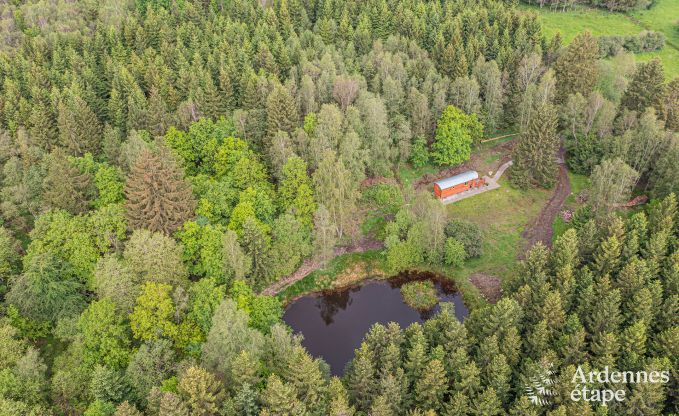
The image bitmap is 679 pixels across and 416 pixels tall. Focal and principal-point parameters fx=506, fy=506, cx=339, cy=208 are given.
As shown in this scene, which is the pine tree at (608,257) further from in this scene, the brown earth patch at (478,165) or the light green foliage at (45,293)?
the light green foliage at (45,293)

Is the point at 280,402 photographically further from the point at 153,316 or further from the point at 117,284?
the point at 117,284


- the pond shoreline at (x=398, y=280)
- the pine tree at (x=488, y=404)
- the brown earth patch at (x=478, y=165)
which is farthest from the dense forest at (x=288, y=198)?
the brown earth patch at (x=478, y=165)

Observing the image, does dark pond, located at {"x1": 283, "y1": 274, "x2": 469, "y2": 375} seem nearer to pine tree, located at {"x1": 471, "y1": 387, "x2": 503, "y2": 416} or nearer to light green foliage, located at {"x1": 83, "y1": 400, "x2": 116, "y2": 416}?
pine tree, located at {"x1": 471, "y1": 387, "x2": 503, "y2": 416}

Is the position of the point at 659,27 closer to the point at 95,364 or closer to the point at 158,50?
the point at 158,50

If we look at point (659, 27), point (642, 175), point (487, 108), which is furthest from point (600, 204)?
point (659, 27)

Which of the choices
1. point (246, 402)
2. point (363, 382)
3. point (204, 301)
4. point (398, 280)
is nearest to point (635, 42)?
point (398, 280)
